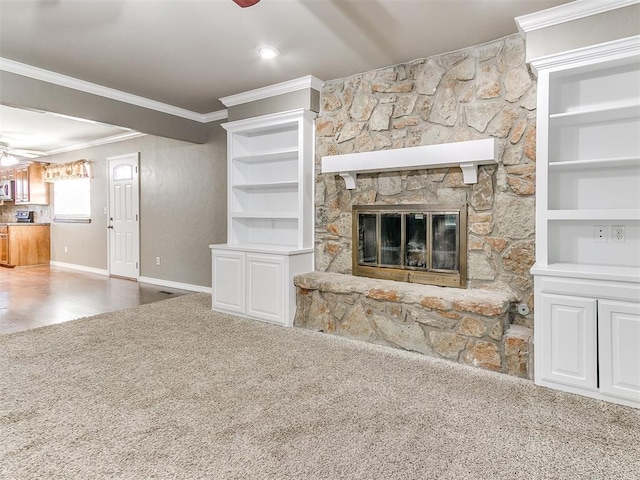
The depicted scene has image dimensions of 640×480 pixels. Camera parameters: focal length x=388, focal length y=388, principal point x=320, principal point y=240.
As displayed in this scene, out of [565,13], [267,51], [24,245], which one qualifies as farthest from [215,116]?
[24,245]

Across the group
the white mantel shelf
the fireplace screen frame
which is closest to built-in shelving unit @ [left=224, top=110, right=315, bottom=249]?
the white mantel shelf

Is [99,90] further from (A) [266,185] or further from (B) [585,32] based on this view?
(B) [585,32]

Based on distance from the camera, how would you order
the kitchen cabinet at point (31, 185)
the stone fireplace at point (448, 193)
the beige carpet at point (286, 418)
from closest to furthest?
the beige carpet at point (286, 418), the stone fireplace at point (448, 193), the kitchen cabinet at point (31, 185)

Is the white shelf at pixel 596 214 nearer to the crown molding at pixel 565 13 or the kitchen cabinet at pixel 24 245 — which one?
the crown molding at pixel 565 13

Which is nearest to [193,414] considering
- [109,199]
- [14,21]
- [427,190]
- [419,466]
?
[419,466]

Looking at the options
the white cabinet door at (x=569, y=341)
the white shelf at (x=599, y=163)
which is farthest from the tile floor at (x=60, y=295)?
the white shelf at (x=599, y=163)

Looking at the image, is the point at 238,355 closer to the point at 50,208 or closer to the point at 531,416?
the point at 531,416

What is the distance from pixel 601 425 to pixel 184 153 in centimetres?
558

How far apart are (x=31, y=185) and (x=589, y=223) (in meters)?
9.77

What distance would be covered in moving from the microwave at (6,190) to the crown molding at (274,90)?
7017 mm

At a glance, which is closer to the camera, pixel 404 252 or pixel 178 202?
pixel 404 252

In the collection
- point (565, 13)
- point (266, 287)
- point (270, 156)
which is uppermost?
point (565, 13)

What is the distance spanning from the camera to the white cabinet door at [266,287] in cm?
385

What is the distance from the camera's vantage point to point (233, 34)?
3002mm
